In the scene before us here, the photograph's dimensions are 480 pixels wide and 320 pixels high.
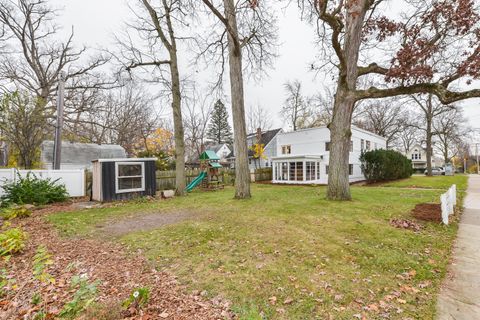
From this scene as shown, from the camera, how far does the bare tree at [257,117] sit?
34625 millimetres

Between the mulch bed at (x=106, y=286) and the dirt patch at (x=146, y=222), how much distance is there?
99 cm

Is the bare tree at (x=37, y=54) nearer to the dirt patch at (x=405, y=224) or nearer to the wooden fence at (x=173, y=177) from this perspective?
the wooden fence at (x=173, y=177)

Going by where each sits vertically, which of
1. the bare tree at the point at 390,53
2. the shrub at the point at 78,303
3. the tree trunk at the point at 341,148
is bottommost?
the shrub at the point at 78,303

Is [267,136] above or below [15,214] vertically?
above

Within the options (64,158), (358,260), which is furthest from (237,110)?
(64,158)

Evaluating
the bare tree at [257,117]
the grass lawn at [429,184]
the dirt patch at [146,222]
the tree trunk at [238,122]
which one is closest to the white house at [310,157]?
the grass lawn at [429,184]

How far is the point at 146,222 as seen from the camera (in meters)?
6.19

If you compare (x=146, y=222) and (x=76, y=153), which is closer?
(x=146, y=222)

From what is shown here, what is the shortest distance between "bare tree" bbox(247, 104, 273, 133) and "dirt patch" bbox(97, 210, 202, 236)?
28333 millimetres

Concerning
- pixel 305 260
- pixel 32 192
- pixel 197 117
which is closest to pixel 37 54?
pixel 32 192

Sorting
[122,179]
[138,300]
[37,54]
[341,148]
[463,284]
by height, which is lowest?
[463,284]

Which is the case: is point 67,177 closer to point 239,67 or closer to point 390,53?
point 239,67

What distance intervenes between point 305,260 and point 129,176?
9842mm

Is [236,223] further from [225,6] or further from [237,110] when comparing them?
[225,6]
